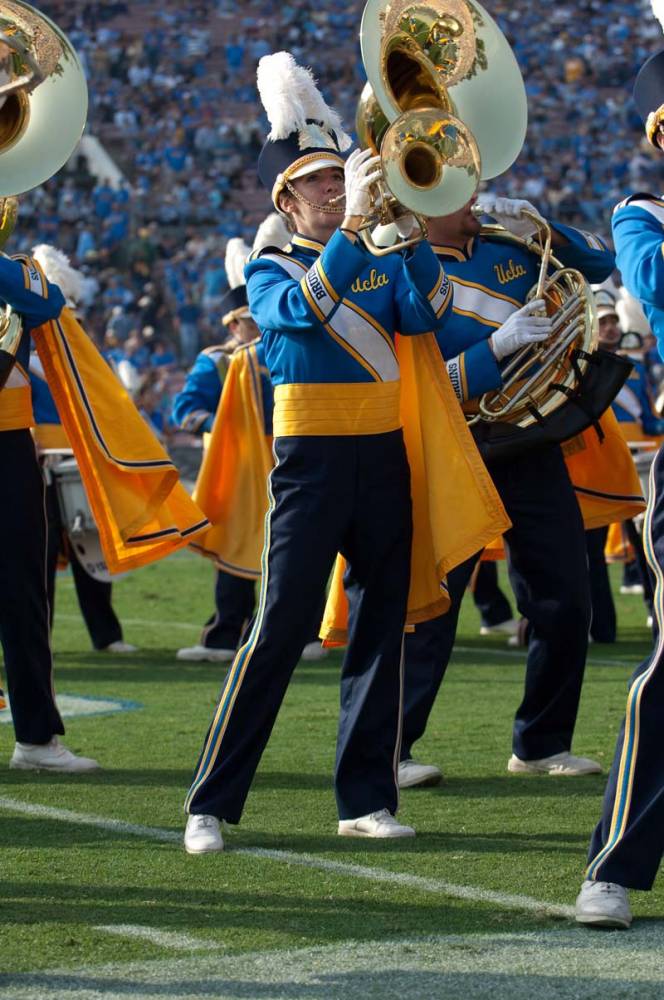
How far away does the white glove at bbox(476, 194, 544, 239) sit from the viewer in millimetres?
5633

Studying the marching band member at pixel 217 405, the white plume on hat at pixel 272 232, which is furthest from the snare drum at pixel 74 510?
the white plume on hat at pixel 272 232

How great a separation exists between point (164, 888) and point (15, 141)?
2.28 m

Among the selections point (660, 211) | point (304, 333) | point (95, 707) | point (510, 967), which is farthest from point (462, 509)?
point (95, 707)

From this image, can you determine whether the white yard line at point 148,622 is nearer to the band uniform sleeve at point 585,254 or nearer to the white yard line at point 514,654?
the white yard line at point 514,654

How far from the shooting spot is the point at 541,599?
18.2 ft

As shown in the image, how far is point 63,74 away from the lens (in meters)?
5.32

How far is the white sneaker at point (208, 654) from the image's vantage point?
9156 mm

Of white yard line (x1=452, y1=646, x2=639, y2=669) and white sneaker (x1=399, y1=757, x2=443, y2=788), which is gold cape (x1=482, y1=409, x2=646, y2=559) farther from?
white yard line (x1=452, y1=646, x2=639, y2=669)

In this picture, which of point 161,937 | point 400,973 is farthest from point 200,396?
point 400,973

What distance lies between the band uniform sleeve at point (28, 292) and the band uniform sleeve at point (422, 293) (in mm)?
1373

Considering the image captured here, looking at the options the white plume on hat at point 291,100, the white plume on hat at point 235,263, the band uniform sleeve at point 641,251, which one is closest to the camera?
the band uniform sleeve at point 641,251

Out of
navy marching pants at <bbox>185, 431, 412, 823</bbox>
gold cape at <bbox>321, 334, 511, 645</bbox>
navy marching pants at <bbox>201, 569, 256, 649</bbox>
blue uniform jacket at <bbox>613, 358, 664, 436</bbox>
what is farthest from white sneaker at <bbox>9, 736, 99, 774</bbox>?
blue uniform jacket at <bbox>613, 358, 664, 436</bbox>

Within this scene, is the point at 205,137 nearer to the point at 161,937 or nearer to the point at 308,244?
the point at 308,244

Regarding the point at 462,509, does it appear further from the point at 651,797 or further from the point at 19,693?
the point at 19,693
